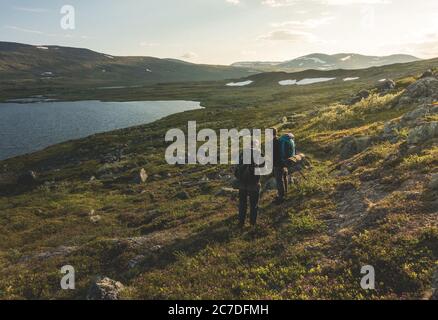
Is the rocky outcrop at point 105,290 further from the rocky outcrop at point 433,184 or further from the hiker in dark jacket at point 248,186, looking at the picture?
the rocky outcrop at point 433,184

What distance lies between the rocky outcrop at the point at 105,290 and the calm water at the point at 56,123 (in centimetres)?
5148

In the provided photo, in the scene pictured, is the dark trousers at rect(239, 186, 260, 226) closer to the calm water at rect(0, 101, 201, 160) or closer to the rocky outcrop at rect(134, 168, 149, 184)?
the rocky outcrop at rect(134, 168, 149, 184)

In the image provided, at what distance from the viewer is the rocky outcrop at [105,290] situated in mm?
12438

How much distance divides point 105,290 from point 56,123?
85.2m

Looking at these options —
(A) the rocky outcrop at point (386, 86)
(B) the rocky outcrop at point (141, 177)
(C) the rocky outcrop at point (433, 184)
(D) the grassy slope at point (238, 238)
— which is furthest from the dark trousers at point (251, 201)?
(A) the rocky outcrop at point (386, 86)

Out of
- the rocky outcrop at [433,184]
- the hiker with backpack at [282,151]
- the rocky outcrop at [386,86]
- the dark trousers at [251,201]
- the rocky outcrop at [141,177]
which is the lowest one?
the rocky outcrop at [141,177]

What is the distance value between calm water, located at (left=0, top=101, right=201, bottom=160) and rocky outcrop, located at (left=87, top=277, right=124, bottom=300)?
5148 centimetres

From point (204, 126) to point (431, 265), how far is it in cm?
5428

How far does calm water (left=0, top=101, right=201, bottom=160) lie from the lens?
67.7 meters

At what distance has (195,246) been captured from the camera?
15.8 metres

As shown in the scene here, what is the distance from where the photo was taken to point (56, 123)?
89938mm

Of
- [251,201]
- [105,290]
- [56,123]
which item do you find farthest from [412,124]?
[56,123]

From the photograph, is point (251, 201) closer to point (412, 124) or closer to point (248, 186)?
point (248, 186)
